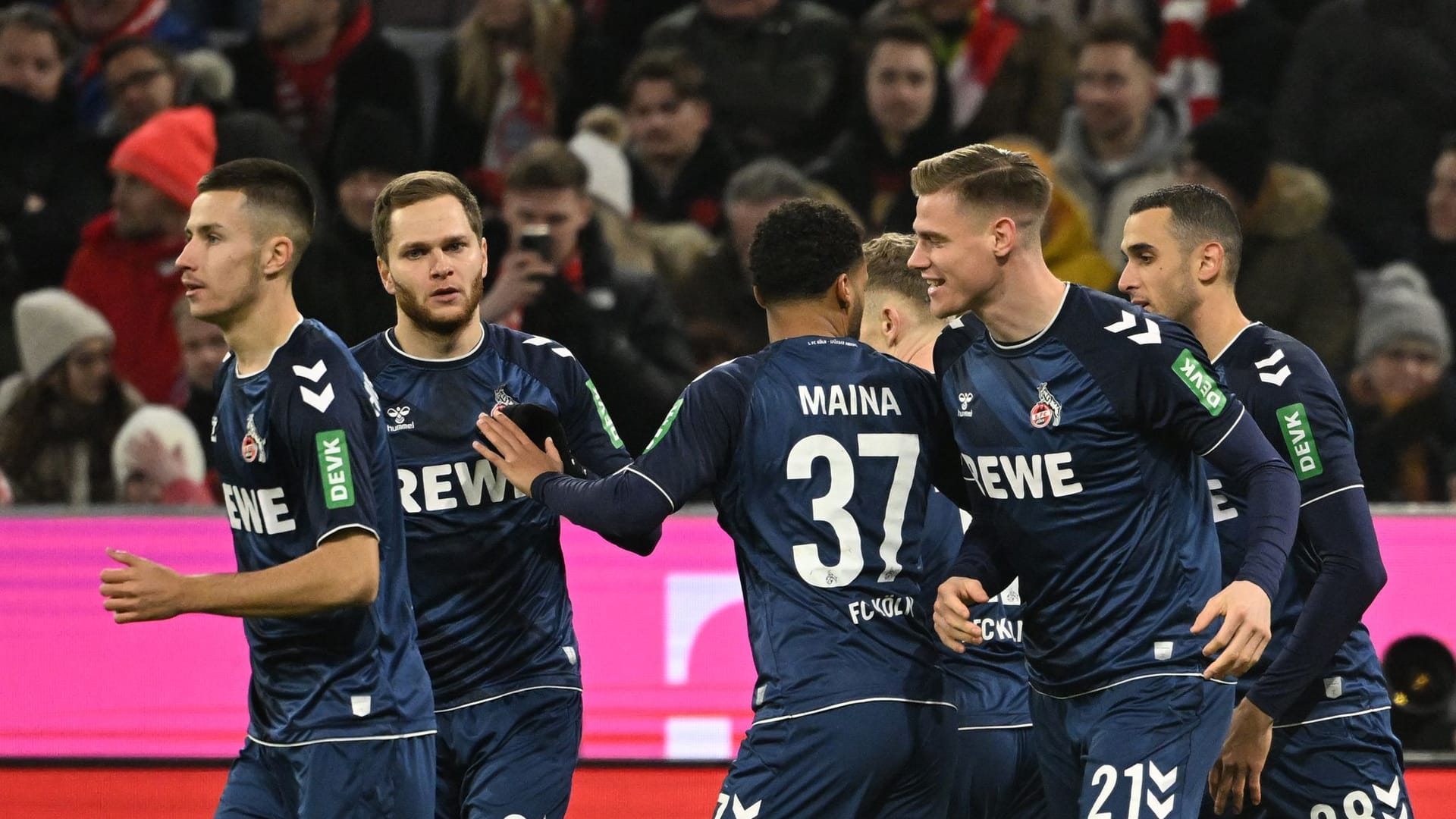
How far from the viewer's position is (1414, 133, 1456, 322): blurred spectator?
8688 millimetres

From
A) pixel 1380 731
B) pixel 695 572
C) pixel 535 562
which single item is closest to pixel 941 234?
pixel 535 562

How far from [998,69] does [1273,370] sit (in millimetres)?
4811

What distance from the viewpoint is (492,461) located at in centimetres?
480

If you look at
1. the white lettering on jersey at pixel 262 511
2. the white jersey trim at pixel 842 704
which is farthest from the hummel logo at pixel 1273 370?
the white lettering on jersey at pixel 262 511

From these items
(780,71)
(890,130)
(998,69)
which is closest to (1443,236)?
(998,69)

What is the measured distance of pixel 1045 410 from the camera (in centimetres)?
435

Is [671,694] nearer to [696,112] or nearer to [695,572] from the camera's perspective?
[695,572]

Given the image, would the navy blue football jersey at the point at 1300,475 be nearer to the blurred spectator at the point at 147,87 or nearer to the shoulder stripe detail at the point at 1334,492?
the shoulder stripe detail at the point at 1334,492

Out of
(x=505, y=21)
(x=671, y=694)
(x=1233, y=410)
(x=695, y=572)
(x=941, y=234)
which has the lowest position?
(x=671, y=694)

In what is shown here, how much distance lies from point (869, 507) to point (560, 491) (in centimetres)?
75

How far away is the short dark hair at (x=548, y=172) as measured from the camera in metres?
7.94

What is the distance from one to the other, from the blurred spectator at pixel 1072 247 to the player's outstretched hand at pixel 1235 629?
4.43 meters

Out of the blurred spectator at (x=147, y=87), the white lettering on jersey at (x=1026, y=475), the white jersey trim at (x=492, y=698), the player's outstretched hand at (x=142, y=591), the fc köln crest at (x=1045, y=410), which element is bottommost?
the white jersey trim at (x=492, y=698)

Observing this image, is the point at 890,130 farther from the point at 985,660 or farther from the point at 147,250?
the point at 985,660
